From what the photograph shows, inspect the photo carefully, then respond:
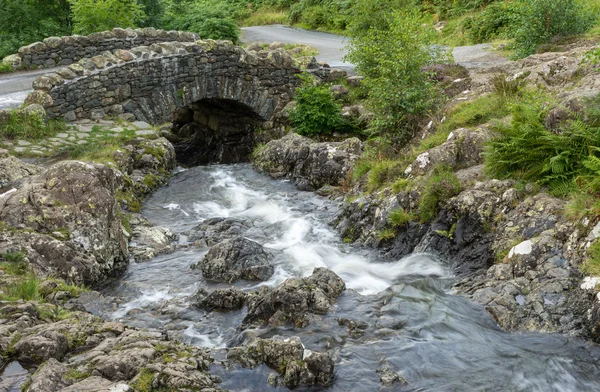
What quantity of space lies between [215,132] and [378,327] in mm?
16316

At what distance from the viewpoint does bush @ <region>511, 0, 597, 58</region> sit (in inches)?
684

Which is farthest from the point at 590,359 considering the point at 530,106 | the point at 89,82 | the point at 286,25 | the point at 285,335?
the point at 286,25

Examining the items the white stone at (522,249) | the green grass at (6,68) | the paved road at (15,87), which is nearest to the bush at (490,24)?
the paved road at (15,87)

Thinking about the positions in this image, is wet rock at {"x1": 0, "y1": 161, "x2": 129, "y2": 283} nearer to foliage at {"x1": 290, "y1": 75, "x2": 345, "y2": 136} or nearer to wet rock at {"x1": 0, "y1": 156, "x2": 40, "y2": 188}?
wet rock at {"x1": 0, "y1": 156, "x2": 40, "y2": 188}

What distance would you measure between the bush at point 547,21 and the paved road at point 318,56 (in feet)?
4.10

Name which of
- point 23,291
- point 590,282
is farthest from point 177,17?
point 590,282

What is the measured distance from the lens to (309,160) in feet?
54.9

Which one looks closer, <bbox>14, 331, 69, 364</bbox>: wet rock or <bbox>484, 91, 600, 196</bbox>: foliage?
<bbox>14, 331, 69, 364</bbox>: wet rock

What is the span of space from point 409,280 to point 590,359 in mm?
3240

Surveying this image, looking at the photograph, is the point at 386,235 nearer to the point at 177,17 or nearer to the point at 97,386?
the point at 97,386

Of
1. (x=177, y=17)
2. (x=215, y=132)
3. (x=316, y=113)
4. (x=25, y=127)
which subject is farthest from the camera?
(x=177, y=17)

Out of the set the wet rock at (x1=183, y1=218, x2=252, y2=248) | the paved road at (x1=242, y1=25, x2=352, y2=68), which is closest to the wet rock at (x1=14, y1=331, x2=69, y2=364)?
the wet rock at (x1=183, y1=218, x2=252, y2=248)

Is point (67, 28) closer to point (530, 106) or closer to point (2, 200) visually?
point (2, 200)

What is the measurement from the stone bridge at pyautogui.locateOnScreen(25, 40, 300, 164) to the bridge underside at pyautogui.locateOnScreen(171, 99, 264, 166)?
0.04 meters
